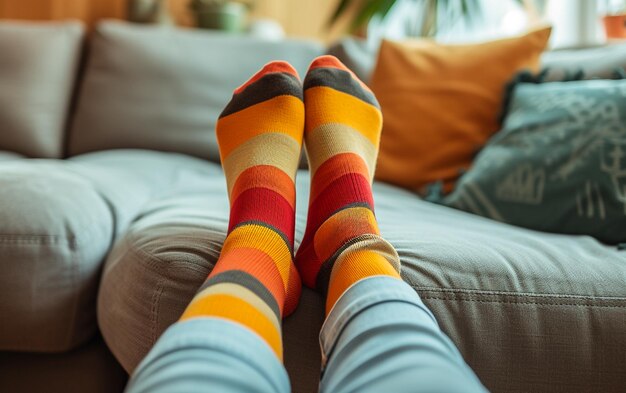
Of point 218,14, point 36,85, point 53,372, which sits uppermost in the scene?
point 218,14

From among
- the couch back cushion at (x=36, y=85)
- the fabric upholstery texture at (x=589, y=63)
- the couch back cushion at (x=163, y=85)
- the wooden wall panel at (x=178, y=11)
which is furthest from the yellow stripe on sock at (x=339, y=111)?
the wooden wall panel at (x=178, y=11)

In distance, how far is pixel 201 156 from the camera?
1585 mm

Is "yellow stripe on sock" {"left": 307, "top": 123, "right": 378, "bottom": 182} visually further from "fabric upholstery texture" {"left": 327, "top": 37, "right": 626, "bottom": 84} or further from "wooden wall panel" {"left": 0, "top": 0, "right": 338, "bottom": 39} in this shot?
"wooden wall panel" {"left": 0, "top": 0, "right": 338, "bottom": 39}

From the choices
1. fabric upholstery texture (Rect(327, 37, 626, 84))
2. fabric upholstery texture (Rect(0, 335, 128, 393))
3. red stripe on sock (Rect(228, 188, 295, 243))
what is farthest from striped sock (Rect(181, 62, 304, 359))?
fabric upholstery texture (Rect(327, 37, 626, 84))

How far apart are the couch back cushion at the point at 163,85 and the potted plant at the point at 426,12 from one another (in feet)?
1.44

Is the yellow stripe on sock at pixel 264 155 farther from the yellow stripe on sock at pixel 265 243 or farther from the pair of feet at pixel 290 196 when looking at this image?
the yellow stripe on sock at pixel 265 243

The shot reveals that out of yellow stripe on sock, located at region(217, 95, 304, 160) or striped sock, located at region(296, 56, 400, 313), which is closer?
striped sock, located at region(296, 56, 400, 313)

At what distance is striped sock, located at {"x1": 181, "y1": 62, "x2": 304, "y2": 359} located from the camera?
53 cm

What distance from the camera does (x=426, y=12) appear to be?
2104 mm

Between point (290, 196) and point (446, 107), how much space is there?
0.64 meters

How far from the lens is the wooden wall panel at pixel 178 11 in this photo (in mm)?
2445

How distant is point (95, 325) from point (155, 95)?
0.84 m

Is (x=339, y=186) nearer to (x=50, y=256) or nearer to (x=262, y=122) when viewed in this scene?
Answer: (x=262, y=122)

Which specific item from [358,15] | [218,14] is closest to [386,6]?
[358,15]
